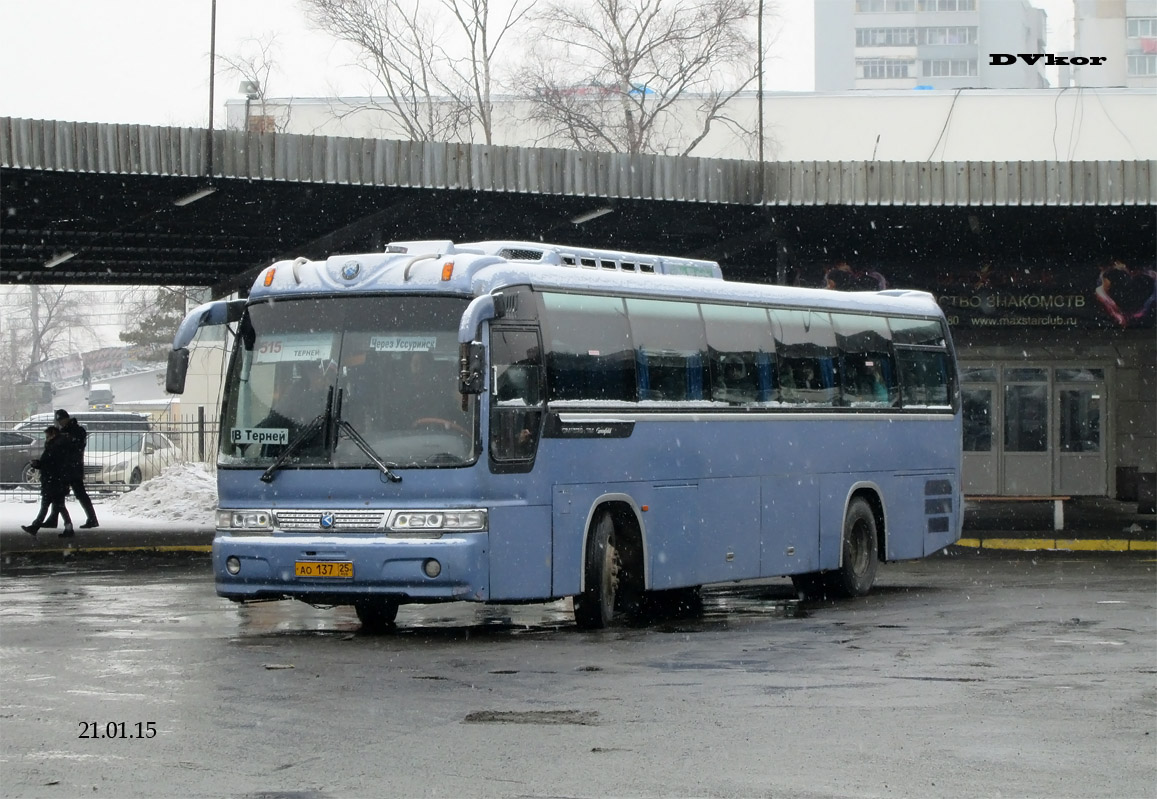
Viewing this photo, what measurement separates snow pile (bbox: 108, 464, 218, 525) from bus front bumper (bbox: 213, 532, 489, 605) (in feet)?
59.4

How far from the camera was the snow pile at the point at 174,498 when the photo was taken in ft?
106

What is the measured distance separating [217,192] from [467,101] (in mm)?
32990

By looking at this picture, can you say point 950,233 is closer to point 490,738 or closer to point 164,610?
point 164,610

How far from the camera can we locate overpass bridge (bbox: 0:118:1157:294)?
73.7 feet

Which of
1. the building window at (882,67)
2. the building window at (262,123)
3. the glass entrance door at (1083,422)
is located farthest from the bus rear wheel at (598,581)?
the building window at (882,67)

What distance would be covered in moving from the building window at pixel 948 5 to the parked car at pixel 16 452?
117 m

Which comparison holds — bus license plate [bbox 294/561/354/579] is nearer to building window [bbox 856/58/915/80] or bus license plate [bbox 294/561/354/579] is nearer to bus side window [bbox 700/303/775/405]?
bus side window [bbox 700/303/775/405]

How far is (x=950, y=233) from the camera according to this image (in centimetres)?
3050

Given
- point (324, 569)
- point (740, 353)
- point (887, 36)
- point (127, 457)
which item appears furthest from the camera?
point (887, 36)

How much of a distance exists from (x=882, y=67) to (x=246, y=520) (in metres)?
141

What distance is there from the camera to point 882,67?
489 feet

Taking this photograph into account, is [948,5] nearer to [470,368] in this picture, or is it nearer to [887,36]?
[887,36]

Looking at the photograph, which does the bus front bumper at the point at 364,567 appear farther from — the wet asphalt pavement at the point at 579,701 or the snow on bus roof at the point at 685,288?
the snow on bus roof at the point at 685,288

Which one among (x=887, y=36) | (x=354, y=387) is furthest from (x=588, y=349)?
(x=887, y=36)
